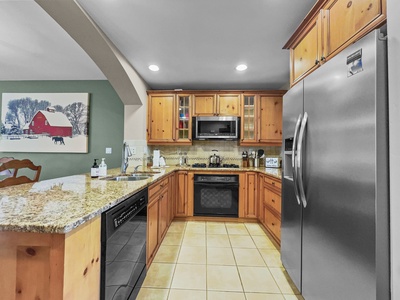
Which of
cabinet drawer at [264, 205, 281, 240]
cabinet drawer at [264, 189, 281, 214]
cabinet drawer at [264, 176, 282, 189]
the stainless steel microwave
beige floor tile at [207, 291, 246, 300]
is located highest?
the stainless steel microwave

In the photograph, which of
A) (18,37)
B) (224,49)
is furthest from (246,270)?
(18,37)

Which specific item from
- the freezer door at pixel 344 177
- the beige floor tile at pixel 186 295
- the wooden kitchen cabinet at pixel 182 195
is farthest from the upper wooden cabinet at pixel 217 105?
the beige floor tile at pixel 186 295

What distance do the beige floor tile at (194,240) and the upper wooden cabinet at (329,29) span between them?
2118 mm

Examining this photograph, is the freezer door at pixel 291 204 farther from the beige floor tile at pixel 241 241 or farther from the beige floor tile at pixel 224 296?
the beige floor tile at pixel 241 241

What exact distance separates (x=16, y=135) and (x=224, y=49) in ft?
13.5

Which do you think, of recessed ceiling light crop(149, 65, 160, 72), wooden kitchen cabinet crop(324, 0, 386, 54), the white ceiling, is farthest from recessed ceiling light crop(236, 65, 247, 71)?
wooden kitchen cabinet crop(324, 0, 386, 54)

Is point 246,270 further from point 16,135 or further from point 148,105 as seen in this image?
point 16,135

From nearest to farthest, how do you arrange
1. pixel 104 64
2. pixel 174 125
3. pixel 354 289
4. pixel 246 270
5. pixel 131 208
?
1. pixel 354 289
2. pixel 131 208
3. pixel 246 270
4. pixel 104 64
5. pixel 174 125

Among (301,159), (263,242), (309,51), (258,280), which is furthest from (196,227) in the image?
(309,51)

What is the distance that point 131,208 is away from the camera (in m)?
1.35

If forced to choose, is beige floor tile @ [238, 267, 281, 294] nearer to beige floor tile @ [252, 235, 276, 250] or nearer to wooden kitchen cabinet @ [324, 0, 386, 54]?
beige floor tile @ [252, 235, 276, 250]

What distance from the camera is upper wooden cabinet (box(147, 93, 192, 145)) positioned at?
385 centimetres

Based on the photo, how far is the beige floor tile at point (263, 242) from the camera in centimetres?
255

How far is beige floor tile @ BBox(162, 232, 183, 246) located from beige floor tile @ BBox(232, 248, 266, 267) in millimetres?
696
